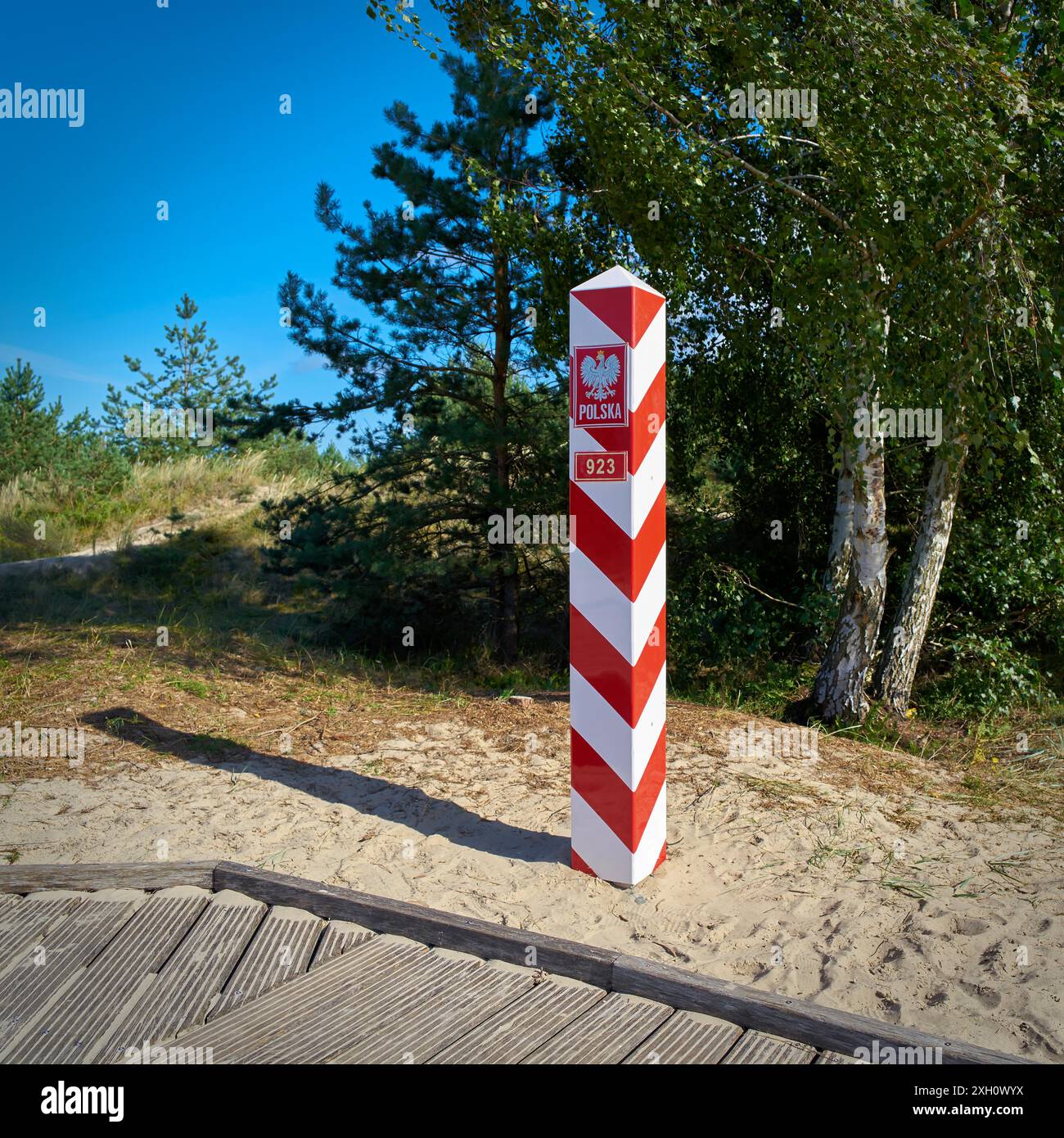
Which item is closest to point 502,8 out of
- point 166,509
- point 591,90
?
point 591,90

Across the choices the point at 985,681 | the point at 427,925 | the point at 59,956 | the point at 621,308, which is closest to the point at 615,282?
the point at 621,308

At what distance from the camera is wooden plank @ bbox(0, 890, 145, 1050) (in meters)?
3.23

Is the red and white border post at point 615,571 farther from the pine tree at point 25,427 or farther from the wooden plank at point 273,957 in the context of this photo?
the pine tree at point 25,427

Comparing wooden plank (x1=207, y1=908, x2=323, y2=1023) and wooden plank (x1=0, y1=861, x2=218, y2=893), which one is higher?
wooden plank (x1=0, y1=861, x2=218, y2=893)

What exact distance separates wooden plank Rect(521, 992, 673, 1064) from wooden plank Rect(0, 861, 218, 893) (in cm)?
196

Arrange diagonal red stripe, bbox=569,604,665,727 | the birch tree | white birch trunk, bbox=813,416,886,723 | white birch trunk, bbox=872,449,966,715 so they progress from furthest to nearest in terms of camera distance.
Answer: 1. white birch trunk, bbox=872,449,966,715
2. white birch trunk, bbox=813,416,886,723
3. the birch tree
4. diagonal red stripe, bbox=569,604,665,727

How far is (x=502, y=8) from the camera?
26.2 feet

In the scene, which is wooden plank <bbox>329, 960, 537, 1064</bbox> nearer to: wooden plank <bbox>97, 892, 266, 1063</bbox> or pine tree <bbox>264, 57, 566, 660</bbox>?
wooden plank <bbox>97, 892, 266, 1063</bbox>

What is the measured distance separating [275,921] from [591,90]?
6707 mm

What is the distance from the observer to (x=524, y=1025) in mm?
3068

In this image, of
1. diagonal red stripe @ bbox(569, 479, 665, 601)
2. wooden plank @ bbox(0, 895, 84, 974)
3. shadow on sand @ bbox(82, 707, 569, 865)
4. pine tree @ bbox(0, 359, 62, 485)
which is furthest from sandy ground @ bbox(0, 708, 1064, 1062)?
pine tree @ bbox(0, 359, 62, 485)

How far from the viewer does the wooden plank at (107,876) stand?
4.11 meters
